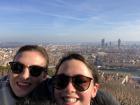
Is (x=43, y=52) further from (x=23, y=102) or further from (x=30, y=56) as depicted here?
(x=23, y=102)

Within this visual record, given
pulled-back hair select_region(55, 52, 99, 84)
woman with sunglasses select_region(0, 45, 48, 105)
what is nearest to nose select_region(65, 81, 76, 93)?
pulled-back hair select_region(55, 52, 99, 84)

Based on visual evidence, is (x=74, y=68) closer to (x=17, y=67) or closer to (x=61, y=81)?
(x=61, y=81)

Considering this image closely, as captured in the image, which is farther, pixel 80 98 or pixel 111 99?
pixel 111 99

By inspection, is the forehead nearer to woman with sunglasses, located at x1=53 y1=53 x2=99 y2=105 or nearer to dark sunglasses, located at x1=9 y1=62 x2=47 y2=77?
woman with sunglasses, located at x1=53 y1=53 x2=99 y2=105

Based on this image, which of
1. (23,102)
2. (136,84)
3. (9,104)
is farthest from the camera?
(136,84)

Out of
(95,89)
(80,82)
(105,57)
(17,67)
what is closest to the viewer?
(80,82)

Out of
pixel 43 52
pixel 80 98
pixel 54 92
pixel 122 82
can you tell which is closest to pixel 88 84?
pixel 80 98

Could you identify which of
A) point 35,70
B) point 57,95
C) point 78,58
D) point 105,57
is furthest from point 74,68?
point 105,57
